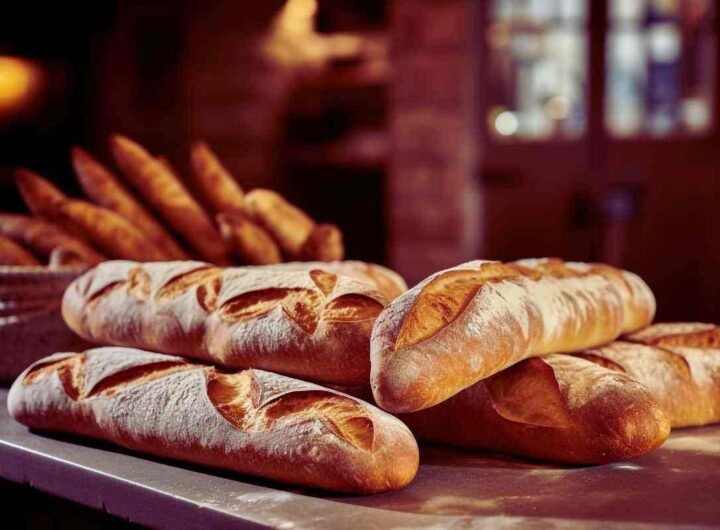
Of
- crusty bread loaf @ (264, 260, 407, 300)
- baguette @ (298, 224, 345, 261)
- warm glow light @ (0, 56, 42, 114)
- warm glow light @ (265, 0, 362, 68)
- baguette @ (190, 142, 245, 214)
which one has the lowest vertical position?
crusty bread loaf @ (264, 260, 407, 300)

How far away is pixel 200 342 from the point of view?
116 centimetres

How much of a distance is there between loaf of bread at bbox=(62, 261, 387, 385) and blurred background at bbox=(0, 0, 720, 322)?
360 cm

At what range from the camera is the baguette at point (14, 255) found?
5.01 feet

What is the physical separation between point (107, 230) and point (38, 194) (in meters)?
0.19

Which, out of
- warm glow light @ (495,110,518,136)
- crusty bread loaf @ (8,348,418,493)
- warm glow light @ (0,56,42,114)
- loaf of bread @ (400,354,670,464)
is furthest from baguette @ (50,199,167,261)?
warm glow light @ (495,110,518,136)

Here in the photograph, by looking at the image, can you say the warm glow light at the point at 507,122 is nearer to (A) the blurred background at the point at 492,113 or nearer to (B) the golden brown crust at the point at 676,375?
(A) the blurred background at the point at 492,113

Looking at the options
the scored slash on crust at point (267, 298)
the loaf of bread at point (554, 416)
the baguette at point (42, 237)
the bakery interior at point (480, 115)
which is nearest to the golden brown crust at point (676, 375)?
the loaf of bread at point (554, 416)

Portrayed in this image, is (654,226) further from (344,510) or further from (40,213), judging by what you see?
(344,510)

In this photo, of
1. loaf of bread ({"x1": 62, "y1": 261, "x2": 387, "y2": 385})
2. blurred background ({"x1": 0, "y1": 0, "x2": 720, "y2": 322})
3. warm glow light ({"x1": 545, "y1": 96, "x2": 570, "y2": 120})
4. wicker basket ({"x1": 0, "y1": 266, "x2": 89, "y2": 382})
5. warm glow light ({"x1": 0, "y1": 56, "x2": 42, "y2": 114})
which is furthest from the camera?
warm glow light ({"x1": 545, "y1": 96, "x2": 570, "y2": 120})

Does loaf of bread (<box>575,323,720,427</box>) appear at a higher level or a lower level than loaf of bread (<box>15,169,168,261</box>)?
lower

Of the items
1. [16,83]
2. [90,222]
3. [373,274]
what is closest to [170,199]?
[90,222]

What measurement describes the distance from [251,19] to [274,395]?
4.25 m

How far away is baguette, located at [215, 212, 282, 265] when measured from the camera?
1.52 m

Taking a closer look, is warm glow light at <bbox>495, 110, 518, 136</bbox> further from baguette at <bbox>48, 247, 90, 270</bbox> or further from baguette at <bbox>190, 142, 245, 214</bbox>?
baguette at <bbox>48, 247, 90, 270</bbox>
